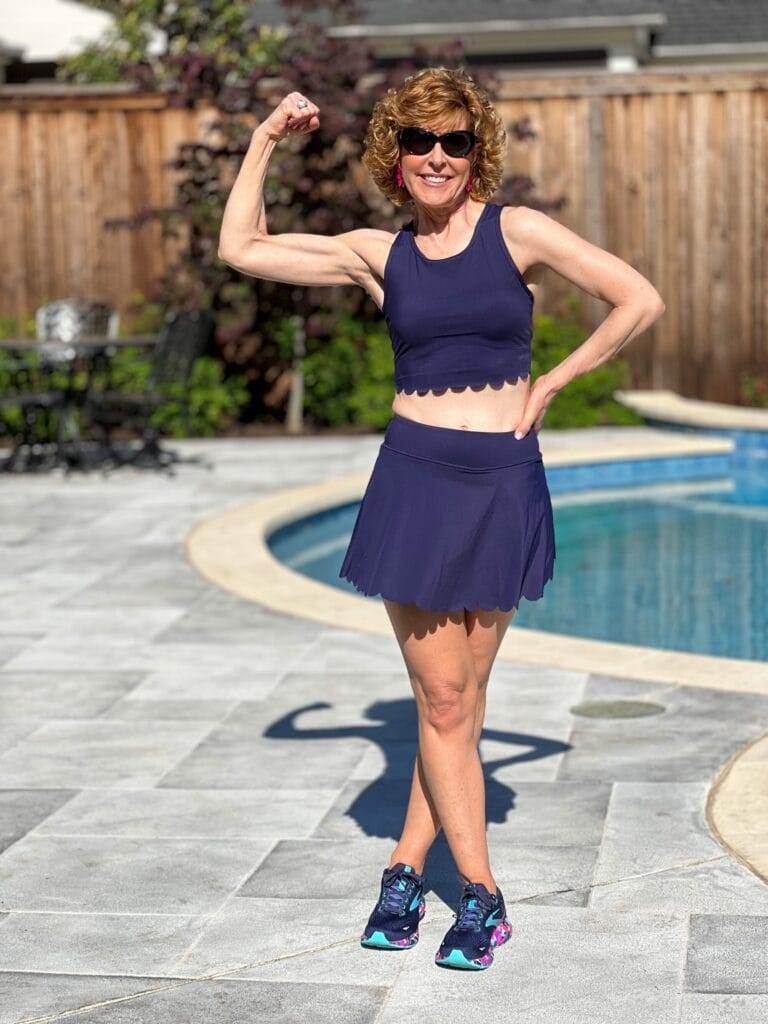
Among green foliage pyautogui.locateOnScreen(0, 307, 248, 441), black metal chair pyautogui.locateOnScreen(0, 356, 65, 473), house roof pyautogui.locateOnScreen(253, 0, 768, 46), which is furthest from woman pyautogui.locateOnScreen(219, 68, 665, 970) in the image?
house roof pyautogui.locateOnScreen(253, 0, 768, 46)

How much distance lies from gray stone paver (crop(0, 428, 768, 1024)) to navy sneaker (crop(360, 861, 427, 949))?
36 mm

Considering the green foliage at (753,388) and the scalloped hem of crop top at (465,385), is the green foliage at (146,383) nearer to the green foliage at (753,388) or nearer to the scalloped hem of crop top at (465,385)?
the green foliage at (753,388)

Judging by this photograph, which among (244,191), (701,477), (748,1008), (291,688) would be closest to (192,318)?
(701,477)

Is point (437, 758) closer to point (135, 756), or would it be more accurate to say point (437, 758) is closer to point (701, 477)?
point (135, 756)

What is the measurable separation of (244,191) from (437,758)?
1283mm

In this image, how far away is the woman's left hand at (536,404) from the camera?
354 centimetres

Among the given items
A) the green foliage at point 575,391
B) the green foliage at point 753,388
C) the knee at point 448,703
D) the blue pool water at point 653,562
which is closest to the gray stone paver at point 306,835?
the knee at point 448,703

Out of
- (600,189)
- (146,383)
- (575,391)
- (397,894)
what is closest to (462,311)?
(397,894)

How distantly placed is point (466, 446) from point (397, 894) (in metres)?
0.97

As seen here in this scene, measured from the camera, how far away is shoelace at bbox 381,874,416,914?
3672 millimetres

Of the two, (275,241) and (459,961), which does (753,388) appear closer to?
(275,241)

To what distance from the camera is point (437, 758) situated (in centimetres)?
368

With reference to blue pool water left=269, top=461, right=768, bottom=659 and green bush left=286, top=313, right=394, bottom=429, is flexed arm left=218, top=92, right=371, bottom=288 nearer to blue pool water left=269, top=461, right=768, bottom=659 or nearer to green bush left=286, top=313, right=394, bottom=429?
blue pool water left=269, top=461, right=768, bottom=659

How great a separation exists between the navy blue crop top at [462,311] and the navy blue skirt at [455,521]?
0.13 meters
